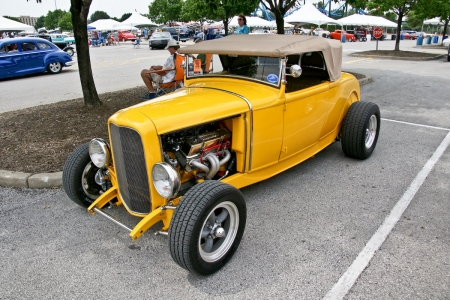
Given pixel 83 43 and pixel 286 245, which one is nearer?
pixel 286 245

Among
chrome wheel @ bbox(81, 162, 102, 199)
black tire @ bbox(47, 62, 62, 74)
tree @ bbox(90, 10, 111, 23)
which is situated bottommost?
chrome wheel @ bbox(81, 162, 102, 199)

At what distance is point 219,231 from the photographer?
277 cm

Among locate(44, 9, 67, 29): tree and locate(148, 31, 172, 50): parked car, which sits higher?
locate(44, 9, 67, 29): tree

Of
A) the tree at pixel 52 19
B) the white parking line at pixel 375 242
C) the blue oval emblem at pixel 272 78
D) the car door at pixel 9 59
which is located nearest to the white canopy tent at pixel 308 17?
the car door at pixel 9 59

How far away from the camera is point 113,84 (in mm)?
11148

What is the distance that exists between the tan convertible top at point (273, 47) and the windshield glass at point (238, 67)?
0.41 feet

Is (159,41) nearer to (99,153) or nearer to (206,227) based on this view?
(99,153)

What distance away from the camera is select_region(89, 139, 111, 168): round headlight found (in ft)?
10.9

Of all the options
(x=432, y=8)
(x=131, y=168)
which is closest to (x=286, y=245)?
(x=131, y=168)

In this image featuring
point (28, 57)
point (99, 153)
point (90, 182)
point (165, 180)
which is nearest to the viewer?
point (165, 180)

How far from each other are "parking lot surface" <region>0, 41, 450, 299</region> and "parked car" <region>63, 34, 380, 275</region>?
25cm

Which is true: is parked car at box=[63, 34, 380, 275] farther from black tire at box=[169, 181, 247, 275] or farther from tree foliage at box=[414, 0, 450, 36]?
tree foliage at box=[414, 0, 450, 36]

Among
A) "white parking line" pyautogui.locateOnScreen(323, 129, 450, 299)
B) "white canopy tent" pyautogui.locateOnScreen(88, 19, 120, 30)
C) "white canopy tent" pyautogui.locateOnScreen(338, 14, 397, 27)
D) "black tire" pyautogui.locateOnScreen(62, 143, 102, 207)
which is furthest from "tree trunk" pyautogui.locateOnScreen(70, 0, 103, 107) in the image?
"white canopy tent" pyautogui.locateOnScreen(88, 19, 120, 30)

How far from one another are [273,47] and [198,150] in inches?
54.7
